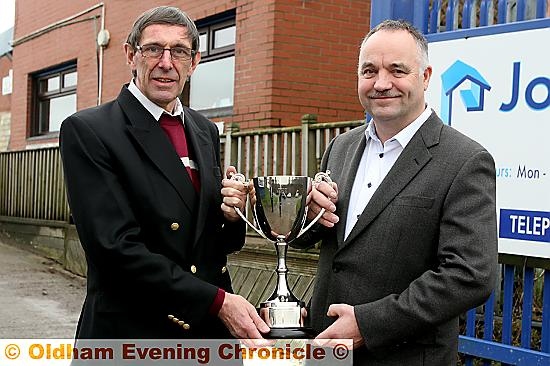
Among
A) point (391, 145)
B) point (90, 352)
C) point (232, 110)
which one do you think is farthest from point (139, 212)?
point (232, 110)

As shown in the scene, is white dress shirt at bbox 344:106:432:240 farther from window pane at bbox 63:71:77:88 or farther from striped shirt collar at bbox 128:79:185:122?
window pane at bbox 63:71:77:88

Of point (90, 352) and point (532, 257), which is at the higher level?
point (532, 257)

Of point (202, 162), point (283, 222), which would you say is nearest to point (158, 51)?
point (202, 162)

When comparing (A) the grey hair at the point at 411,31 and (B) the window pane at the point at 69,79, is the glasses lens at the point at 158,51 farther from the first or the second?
(B) the window pane at the point at 69,79

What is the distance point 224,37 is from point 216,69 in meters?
0.43

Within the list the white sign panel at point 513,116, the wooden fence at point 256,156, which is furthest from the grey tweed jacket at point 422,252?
the wooden fence at point 256,156

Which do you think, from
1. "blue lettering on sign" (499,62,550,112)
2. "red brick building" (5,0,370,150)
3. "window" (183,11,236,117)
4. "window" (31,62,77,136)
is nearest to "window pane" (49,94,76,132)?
"window" (31,62,77,136)

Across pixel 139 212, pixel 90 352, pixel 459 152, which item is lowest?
pixel 90 352

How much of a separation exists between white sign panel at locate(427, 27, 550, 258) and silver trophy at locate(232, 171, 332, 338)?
1699mm

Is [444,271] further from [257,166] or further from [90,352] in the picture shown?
[257,166]

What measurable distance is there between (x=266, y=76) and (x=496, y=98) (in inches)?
170

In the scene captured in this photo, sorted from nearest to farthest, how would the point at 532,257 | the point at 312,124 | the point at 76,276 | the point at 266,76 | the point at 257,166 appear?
the point at 532,257 < the point at 312,124 < the point at 257,166 < the point at 266,76 < the point at 76,276

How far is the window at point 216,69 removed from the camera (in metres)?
9.43

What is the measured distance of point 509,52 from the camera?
4277mm
